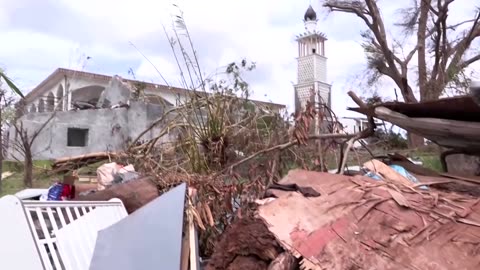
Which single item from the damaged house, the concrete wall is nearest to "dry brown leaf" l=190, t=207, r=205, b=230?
the damaged house

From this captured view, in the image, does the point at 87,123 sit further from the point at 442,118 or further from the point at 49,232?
the point at 442,118

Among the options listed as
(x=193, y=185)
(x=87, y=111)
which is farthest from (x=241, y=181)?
(x=87, y=111)

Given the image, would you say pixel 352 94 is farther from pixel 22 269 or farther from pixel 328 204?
pixel 22 269

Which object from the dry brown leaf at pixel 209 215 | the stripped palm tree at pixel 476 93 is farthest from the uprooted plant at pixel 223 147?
the stripped palm tree at pixel 476 93

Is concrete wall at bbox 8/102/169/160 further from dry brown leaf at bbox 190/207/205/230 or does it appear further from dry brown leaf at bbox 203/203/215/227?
dry brown leaf at bbox 190/207/205/230

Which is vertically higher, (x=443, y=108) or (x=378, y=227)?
(x=443, y=108)

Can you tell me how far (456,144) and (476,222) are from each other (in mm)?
525

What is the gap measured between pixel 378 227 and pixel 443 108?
526 mm

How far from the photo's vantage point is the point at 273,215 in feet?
5.66

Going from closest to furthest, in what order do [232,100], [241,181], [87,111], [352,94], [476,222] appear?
[476,222]
[352,94]
[241,181]
[232,100]
[87,111]

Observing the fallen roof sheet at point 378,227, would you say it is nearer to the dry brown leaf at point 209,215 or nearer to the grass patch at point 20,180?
the dry brown leaf at point 209,215

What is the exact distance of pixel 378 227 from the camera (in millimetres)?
1607

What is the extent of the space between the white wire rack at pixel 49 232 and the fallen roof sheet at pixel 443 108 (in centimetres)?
145

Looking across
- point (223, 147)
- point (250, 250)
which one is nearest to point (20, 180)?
Result: point (223, 147)
